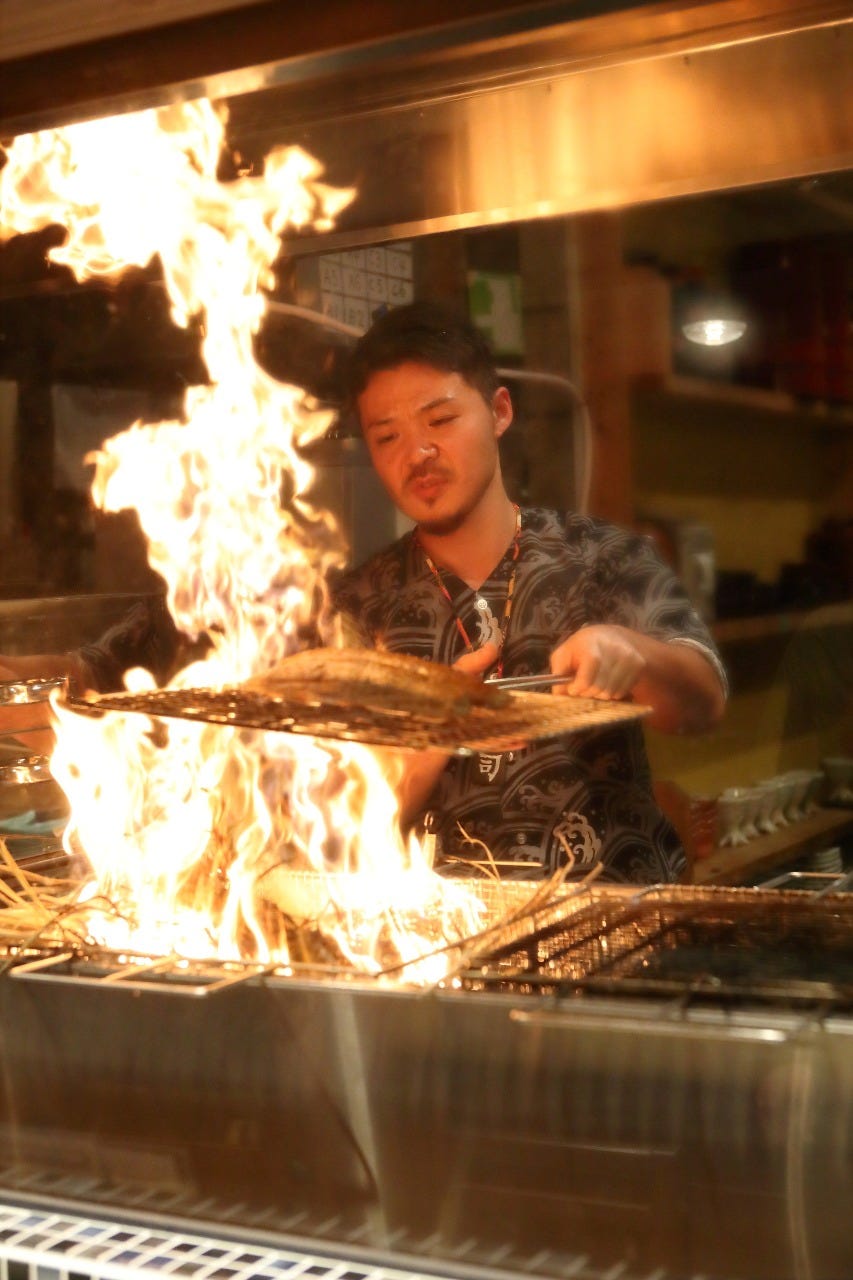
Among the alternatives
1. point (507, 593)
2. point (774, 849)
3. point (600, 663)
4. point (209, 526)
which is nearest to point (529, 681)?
point (600, 663)

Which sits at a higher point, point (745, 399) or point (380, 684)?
point (745, 399)

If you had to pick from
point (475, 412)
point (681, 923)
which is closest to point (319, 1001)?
point (681, 923)

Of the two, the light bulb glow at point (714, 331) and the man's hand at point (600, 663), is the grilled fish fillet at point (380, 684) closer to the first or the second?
the man's hand at point (600, 663)

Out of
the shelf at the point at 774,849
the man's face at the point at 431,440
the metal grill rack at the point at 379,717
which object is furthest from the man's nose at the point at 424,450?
the shelf at the point at 774,849

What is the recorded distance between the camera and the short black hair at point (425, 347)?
239cm

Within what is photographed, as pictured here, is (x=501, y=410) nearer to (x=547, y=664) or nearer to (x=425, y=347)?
(x=425, y=347)

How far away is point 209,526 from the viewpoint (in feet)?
8.77

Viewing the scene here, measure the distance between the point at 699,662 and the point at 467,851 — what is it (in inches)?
18.9

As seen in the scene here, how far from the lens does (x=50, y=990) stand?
1783 millimetres

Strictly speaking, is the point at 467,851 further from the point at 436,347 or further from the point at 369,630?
the point at 436,347

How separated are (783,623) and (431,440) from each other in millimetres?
627

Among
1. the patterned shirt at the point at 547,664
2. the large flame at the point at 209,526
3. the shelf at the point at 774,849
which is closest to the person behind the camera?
the shelf at the point at 774,849

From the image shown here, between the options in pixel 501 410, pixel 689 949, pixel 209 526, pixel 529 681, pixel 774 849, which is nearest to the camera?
pixel 689 949

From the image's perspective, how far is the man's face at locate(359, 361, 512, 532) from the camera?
241cm
